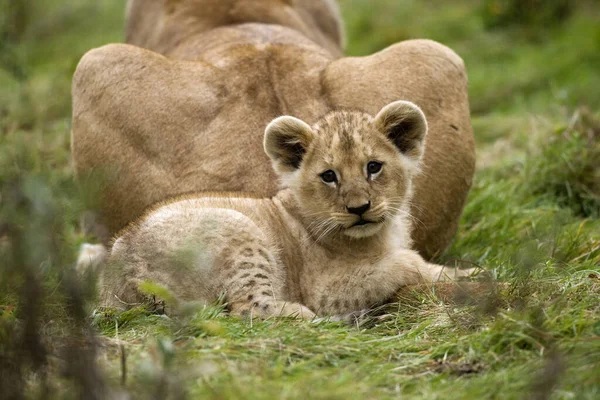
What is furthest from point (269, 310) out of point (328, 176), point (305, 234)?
point (328, 176)

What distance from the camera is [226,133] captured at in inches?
263

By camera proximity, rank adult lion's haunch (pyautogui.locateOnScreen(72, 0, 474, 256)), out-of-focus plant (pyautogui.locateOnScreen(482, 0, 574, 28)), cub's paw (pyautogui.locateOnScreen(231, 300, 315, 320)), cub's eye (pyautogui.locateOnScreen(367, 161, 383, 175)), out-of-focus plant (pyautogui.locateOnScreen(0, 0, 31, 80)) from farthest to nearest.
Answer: out-of-focus plant (pyautogui.locateOnScreen(482, 0, 574, 28)) < out-of-focus plant (pyautogui.locateOnScreen(0, 0, 31, 80)) < adult lion's haunch (pyautogui.locateOnScreen(72, 0, 474, 256)) < cub's eye (pyautogui.locateOnScreen(367, 161, 383, 175)) < cub's paw (pyautogui.locateOnScreen(231, 300, 315, 320))

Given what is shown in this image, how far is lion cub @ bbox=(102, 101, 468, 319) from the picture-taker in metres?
5.55

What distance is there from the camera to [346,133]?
5832 mm

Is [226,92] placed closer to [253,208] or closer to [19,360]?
[253,208]

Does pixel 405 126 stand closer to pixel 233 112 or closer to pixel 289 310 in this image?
pixel 233 112

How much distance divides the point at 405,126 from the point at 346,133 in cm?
50

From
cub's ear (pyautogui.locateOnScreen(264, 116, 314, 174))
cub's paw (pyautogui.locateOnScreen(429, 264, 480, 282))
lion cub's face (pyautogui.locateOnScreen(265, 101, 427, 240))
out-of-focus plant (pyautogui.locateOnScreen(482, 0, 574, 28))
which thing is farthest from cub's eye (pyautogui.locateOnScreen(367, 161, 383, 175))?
out-of-focus plant (pyautogui.locateOnScreen(482, 0, 574, 28))

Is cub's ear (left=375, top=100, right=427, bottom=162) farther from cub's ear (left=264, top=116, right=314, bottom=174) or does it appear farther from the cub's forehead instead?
cub's ear (left=264, top=116, right=314, bottom=174)

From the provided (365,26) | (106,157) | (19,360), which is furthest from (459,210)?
(365,26)

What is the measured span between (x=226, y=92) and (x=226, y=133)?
0.36m

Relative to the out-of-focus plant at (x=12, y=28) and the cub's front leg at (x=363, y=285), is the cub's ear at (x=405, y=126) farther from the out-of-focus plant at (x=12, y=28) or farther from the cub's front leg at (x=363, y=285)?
the out-of-focus plant at (x=12, y=28)

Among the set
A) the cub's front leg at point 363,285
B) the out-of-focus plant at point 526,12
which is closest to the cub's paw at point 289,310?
the cub's front leg at point 363,285

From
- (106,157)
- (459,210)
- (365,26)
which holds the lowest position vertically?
(365,26)
